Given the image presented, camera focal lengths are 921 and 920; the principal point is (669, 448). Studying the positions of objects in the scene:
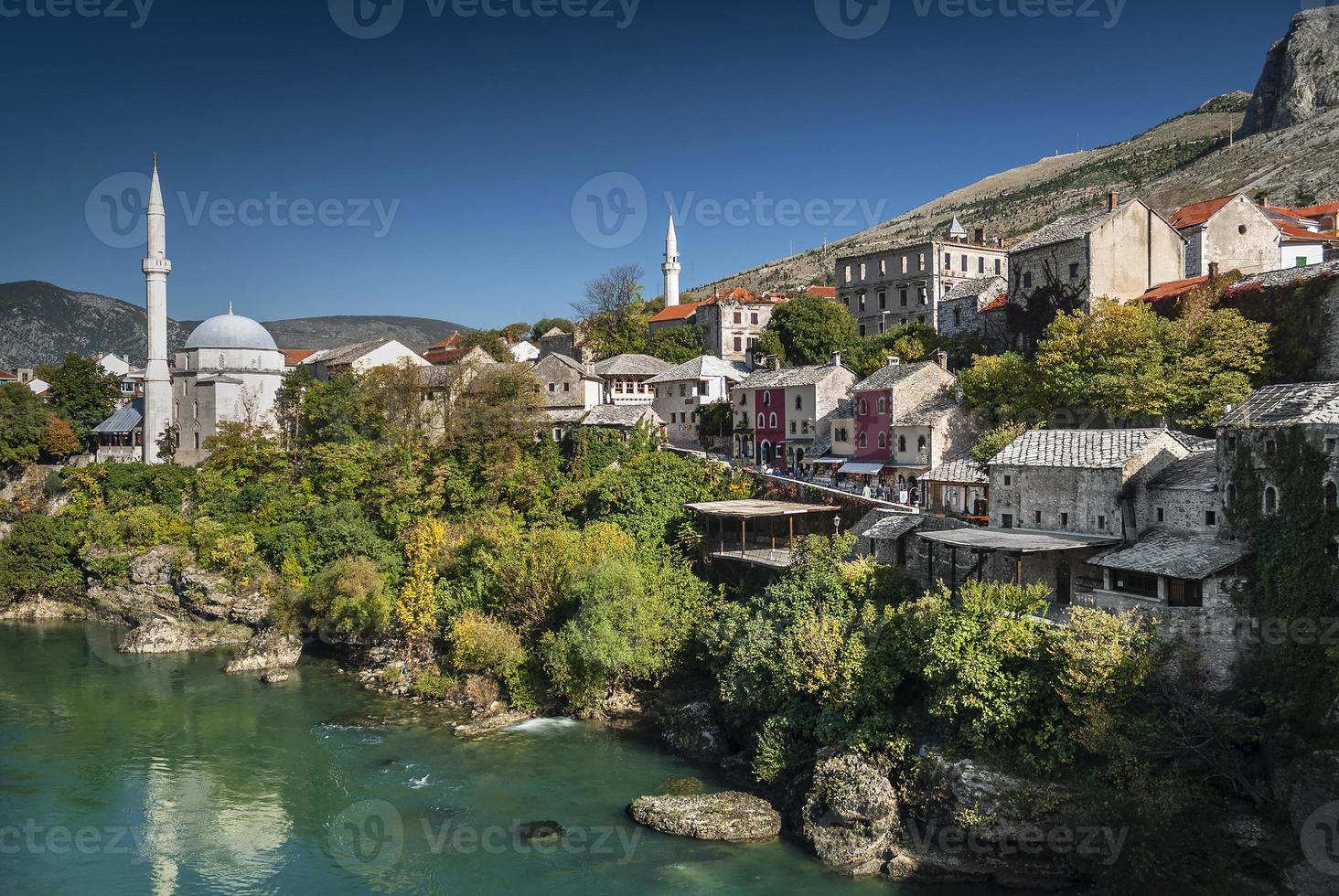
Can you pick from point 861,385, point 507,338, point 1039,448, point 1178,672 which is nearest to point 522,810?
point 1178,672

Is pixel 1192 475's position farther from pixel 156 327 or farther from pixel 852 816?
pixel 156 327

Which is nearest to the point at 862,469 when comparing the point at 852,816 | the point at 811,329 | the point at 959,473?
the point at 959,473

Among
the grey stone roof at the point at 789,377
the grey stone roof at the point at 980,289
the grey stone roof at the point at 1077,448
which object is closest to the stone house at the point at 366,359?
the grey stone roof at the point at 789,377

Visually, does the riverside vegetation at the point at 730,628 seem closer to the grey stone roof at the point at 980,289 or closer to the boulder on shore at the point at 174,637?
the boulder on shore at the point at 174,637

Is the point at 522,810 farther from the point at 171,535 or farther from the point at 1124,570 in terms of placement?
the point at 171,535

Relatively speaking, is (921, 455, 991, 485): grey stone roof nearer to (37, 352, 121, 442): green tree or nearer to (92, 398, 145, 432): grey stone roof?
(92, 398, 145, 432): grey stone roof

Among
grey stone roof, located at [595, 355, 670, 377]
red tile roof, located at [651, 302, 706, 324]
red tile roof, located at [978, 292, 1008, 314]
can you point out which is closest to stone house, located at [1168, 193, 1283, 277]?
red tile roof, located at [978, 292, 1008, 314]
